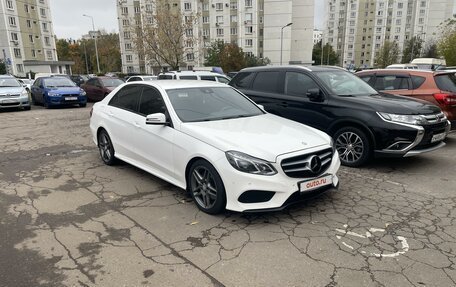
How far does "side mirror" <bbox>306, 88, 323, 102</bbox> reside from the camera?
6.32 metres

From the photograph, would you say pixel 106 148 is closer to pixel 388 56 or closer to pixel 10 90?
pixel 10 90

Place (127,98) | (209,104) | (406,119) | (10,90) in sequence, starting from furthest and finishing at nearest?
(10,90), (127,98), (406,119), (209,104)

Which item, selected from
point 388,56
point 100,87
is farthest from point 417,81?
point 388,56

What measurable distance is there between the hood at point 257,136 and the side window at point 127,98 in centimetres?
149

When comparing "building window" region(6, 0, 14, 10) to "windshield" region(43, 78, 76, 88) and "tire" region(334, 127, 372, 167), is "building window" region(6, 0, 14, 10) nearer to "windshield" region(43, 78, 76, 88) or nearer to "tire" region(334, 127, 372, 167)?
"windshield" region(43, 78, 76, 88)

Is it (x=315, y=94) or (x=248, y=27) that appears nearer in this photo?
(x=315, y=94)

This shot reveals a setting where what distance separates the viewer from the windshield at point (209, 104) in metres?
4.80

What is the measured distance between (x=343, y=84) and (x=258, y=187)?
3996 mm

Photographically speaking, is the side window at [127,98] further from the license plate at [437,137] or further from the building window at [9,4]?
the building window at [9,4]

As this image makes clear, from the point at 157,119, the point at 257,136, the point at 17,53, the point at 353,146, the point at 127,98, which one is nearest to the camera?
the point at 257,136

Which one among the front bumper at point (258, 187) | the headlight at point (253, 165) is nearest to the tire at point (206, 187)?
the front bumper at point (258, 187)

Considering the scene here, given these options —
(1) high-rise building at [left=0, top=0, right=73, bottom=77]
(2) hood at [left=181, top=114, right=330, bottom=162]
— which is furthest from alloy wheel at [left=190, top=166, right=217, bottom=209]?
(1) high-rise building at [left=0, top=0, right=73, bottom=77]

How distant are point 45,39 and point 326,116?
73185mm

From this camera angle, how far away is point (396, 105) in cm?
584
